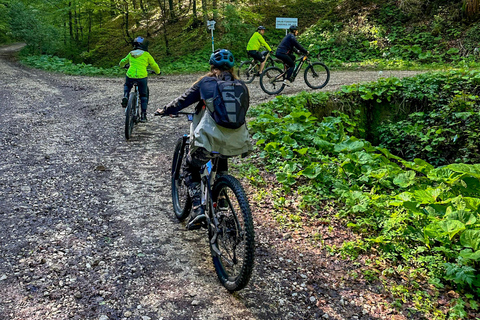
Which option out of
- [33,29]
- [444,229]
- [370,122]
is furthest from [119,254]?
[33,29]

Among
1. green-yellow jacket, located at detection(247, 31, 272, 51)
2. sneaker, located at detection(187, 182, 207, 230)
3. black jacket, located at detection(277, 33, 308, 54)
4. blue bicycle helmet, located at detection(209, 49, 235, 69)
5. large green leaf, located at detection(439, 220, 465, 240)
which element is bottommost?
large green leaf, located at detection(439, 220, 465, 240)

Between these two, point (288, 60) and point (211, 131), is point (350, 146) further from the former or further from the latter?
point (288, 60)

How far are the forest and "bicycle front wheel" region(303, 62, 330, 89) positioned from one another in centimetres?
136

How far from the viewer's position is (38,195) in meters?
5.11

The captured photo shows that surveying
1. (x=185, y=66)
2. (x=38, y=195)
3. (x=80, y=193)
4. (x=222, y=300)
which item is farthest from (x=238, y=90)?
(x=185, y=66)

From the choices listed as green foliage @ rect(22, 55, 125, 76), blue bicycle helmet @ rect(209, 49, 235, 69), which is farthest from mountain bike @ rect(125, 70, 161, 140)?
green foliage @ rect(22, 55, 125, 76)

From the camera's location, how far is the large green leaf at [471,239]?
136 inches

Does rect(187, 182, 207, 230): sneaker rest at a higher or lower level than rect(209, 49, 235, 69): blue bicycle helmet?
lower

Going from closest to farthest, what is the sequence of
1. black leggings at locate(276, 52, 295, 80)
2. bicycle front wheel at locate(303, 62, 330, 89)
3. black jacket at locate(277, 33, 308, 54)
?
black jacket at locate(277, 33, 308, 54), black leggings at locate(276, 52, 295, 80), bicycle front wheel at locate(303, 62, 330, 89)

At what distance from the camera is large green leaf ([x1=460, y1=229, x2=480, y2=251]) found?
3464 mm

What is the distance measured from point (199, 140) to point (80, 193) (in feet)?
9.43

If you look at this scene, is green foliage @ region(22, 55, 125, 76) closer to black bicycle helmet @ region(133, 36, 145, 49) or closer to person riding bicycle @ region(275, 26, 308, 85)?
person riding bicycle @ region(275, 26, 308, 85)

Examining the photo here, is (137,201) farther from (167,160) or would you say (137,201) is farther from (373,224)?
(373,224)

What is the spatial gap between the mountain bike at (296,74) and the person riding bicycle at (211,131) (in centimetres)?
812
